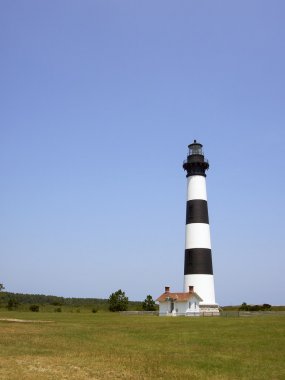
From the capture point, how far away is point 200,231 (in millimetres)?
54875

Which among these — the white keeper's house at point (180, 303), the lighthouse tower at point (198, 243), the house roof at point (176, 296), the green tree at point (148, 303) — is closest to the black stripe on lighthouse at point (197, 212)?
the lighthouse tower at point (198, 243)

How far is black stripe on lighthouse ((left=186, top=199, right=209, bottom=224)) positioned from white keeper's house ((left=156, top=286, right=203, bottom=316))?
8397 millimetres

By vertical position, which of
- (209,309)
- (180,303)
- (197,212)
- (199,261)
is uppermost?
(197,212)

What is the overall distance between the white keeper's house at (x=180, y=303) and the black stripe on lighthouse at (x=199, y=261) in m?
2.30

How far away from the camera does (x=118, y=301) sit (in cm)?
7138

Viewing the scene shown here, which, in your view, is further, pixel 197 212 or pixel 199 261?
pixel 197 212

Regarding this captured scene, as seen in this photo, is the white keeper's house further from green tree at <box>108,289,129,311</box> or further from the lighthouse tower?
green tree at <box>108,289,129,311</box>

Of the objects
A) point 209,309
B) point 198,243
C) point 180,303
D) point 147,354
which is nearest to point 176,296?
point 180,303

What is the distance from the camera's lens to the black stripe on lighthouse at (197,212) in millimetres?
55438

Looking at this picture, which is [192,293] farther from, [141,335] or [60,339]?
[60,339]

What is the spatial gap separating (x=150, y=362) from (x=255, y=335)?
11120 mm

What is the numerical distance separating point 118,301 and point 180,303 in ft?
60.8

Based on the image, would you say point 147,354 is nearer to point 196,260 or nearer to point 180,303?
point 196,260

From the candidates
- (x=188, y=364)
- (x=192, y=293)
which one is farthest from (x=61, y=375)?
(x=192, y=293)
